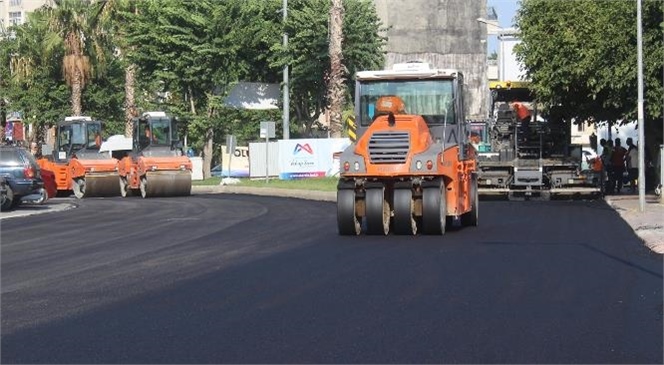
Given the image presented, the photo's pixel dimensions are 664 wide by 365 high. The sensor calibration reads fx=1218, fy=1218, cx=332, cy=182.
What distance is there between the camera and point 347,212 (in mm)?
21406

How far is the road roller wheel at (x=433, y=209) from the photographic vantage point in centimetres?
2100

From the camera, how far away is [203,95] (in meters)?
60.7

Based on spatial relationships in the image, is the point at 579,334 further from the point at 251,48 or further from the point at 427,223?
the point at 251,48

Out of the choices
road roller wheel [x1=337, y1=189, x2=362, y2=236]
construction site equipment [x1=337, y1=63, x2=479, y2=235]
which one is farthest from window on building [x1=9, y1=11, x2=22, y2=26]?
road roller wheel [x1=337, y1=189, x2=362, y2=236]

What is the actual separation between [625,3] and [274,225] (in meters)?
13.7

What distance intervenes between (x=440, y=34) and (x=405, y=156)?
7310 cm

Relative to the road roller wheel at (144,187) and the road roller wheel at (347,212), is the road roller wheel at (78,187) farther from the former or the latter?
the road roller wheel at (347,212)

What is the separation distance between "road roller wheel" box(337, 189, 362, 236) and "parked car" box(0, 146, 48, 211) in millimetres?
12857

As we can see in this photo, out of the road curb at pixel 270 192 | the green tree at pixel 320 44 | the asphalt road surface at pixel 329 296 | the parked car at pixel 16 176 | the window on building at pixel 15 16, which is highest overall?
the window on building at pixel 15 16

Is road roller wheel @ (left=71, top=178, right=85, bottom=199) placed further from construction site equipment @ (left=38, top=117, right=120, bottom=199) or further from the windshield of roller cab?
the windshield of roller cab

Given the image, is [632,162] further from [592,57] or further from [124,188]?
[124,188]

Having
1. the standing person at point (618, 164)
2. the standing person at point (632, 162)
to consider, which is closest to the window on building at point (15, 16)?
the standing person at point (632, 162)

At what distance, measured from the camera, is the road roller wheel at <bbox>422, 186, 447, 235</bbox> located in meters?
21.0

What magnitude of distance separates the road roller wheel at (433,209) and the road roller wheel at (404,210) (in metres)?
0.23
